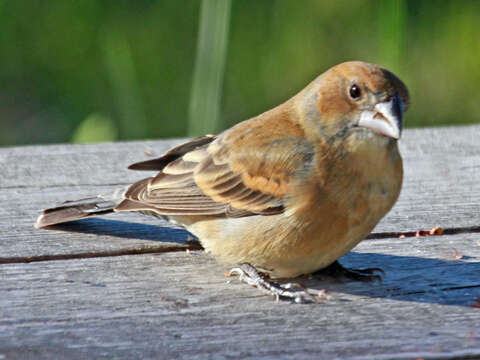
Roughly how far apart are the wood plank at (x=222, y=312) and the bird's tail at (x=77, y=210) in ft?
1.09

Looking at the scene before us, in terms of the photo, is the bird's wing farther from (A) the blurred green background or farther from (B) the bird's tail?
(A) the blurred green background

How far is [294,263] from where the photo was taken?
10.6ft

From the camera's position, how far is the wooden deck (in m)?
2.66

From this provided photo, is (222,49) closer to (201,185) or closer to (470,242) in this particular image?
(201,185)

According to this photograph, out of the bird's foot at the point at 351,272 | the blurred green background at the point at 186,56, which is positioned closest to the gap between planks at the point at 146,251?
the bird's foot at the point at 351,272

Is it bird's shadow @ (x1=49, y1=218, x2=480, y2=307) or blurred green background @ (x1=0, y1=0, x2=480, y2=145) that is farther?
blurred green background @ (x1=0, y1=0, x2=480, y2=145)

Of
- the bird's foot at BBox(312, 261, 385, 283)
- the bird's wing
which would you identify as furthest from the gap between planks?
the bird's foot at BBox(312, 261, 385, 283)

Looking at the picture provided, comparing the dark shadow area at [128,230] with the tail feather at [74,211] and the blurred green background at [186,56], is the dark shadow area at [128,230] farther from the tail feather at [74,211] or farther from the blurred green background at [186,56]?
the blurred green background at [186,56]

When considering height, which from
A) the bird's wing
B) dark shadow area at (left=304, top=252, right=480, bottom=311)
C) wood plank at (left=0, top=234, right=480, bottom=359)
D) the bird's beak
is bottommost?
wood plank at (left=0, top=234, right=480, bottom=359)

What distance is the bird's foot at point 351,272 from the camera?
10.6 ft

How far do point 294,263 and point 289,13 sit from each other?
378 centimetres

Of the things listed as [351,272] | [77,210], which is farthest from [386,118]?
[77,210]

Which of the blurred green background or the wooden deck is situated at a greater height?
the blurred green background

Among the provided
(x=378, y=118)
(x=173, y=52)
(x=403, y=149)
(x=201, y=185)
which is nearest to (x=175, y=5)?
(x=173, y=52)
